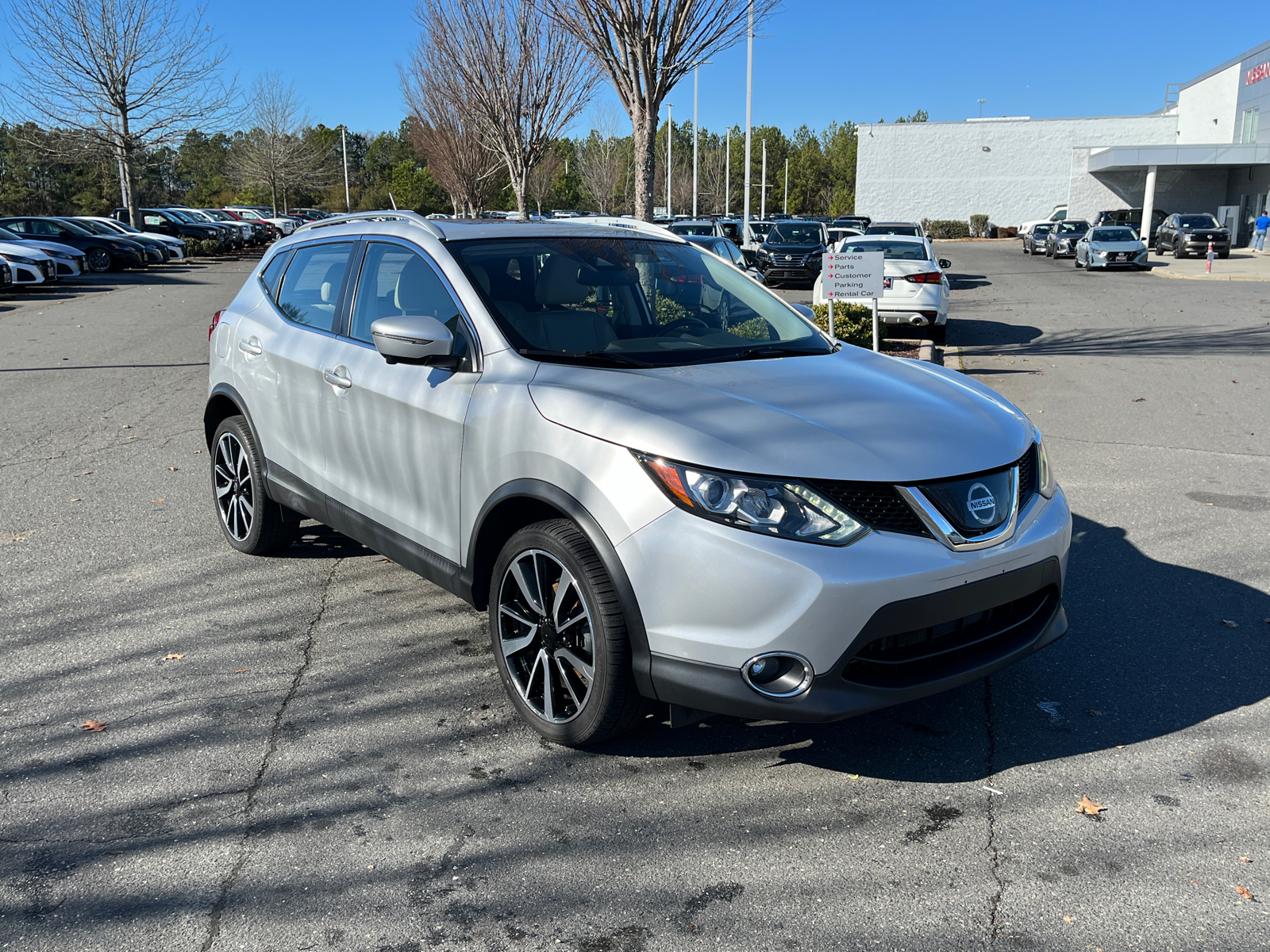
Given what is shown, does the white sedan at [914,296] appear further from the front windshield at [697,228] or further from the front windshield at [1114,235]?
the front windshield at [1114,235]

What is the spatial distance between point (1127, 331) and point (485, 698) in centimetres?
1589

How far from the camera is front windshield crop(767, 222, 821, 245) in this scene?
26.6m

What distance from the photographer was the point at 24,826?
315cm

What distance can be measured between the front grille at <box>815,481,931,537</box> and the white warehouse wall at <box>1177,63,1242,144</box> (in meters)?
61.2

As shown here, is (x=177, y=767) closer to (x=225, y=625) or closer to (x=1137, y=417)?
(x=225, y=625)

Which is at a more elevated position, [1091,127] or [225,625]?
[1091,127]

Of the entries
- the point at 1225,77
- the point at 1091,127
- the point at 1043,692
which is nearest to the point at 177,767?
the point at 1043,692

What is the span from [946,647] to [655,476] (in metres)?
1.08

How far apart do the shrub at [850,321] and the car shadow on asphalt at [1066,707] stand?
7.75 metres

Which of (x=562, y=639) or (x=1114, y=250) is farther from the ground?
(x=1114, y=250)

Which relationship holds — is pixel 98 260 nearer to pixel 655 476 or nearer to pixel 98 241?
pixel 98 241

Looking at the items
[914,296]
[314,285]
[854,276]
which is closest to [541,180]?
[914,296]

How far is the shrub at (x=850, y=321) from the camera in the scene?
1274 cm

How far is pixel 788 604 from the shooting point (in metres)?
2.94
